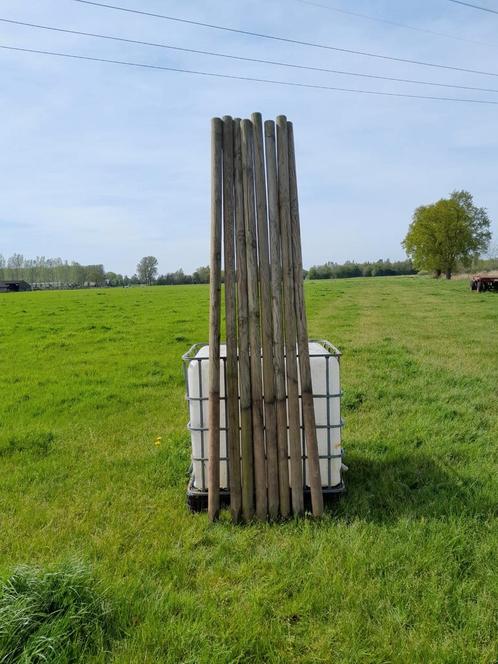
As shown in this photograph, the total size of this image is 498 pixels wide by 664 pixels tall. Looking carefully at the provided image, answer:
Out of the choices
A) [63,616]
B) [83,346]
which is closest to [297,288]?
[63,616]

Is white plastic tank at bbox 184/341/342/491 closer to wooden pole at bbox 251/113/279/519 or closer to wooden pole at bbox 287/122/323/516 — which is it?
wooden pole at bbox 287/122/323/516

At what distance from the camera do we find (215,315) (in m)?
3.53

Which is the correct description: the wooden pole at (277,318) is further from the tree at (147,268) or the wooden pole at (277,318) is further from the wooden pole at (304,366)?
the tree at (147,268)

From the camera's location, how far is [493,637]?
8.00 ft

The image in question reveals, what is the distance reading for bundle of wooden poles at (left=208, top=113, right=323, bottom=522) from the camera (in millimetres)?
3520

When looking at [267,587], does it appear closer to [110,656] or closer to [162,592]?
[162,592]

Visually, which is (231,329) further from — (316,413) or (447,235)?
(447,235)

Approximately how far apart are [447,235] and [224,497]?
211 feet

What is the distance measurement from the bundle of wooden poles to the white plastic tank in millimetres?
208

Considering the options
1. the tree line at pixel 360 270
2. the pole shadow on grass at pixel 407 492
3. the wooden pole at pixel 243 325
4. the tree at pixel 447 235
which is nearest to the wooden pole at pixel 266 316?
the wooden pole at pixel 243 325

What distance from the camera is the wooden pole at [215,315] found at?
3.50m

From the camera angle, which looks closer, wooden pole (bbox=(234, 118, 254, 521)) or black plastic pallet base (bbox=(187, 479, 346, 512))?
wooden pole (bbox=(234, 118, 254, 521))

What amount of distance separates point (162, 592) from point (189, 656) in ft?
1.65

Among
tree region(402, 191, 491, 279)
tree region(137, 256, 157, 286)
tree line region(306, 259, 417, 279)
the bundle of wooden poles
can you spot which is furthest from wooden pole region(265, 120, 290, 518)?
tree region(137, 256, 157, 286)
